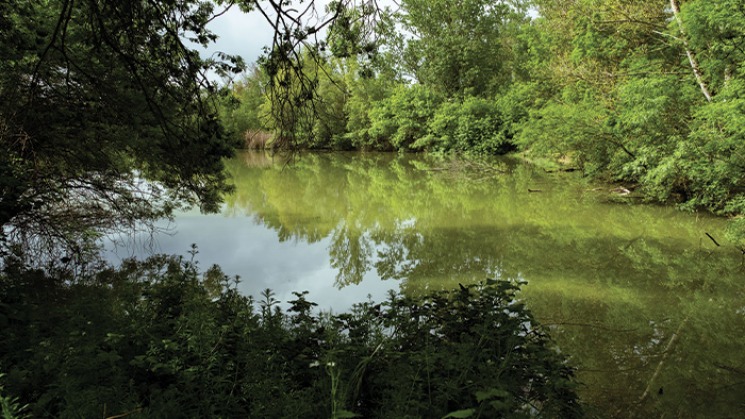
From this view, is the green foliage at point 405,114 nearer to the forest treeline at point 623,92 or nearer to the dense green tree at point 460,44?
the dense green tree at point 460,44

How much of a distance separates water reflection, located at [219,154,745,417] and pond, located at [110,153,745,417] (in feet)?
0.06

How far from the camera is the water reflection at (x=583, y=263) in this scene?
10.7 ft

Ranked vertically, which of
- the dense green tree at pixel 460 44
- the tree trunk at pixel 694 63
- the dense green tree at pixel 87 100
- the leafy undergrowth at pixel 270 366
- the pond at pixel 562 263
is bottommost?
the pond at pixel 562 263

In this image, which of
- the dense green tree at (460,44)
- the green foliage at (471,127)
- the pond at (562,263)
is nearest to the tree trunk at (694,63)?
the pond at (562,263)

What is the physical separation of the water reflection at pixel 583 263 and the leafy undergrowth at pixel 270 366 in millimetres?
1048

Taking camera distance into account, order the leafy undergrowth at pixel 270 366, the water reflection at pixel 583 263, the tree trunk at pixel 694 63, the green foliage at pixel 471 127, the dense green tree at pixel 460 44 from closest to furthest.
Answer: the leafy undergrowth at pixel 270 366, the water reflection at pixel 583 263, the tree trunk at pixel 694 63, the green foliage at pixel 471 127, the dense green tree at pixel 460 44

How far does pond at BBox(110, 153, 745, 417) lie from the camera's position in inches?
131

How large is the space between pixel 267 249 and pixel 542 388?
18.6ft

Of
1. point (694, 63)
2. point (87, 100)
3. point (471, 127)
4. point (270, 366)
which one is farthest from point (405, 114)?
point (270, 366)

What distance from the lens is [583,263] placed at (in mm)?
6113

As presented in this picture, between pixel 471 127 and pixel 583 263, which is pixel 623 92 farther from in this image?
pixel 471 127

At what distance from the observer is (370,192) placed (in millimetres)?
13461

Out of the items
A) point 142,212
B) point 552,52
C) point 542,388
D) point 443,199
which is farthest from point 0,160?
point 552,52

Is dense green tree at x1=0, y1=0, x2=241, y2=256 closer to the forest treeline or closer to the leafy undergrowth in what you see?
the forest treeline
